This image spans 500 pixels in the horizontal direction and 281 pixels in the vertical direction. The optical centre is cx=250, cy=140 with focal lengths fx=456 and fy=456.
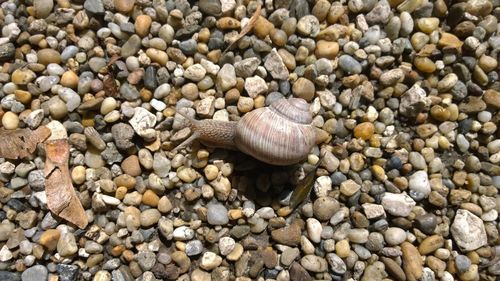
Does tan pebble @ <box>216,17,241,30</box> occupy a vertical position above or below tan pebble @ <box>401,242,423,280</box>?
above

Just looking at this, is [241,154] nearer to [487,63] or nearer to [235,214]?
[235,214]

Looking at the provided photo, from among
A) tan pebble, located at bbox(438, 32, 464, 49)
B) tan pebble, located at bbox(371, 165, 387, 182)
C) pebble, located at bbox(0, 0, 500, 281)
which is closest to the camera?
pebble, located at bbox(0, 0, 500, 281)

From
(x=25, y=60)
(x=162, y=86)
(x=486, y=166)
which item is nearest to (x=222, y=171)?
(x=162, y=86)

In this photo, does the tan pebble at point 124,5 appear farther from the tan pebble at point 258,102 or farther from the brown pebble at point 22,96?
the tan pebble at point 258,102

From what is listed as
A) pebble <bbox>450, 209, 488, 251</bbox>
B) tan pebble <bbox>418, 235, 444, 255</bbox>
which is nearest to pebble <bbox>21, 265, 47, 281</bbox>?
tan pebble <bbox>418, 235, 444, 255</bbox>

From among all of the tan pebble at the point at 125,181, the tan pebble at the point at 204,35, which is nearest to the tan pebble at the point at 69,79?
the tan pebble at the point at 125,181

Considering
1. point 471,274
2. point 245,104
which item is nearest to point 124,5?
point 245,104

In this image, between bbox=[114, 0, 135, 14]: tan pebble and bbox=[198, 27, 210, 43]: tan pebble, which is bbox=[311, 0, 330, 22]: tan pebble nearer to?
bbox=[198, 27, 210, 43]: tan pebble

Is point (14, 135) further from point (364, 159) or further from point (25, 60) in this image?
point (364, 159)
